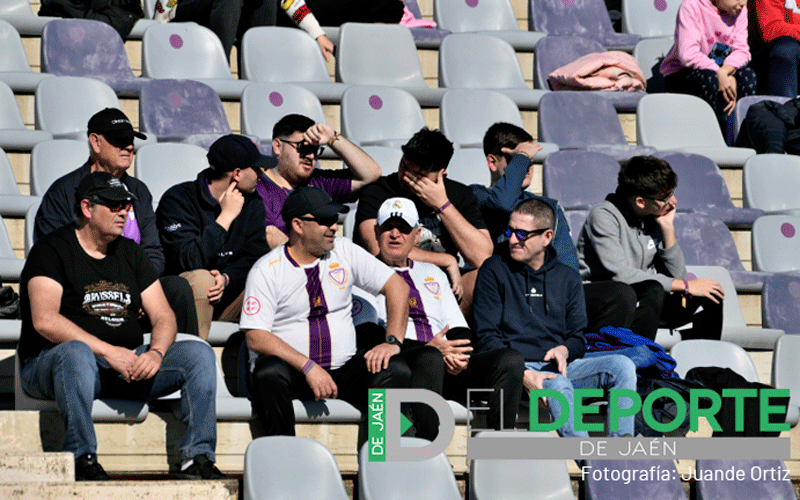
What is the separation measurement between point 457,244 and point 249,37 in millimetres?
2310

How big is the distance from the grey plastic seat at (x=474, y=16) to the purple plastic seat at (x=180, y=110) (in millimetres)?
2154

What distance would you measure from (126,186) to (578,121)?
269cm

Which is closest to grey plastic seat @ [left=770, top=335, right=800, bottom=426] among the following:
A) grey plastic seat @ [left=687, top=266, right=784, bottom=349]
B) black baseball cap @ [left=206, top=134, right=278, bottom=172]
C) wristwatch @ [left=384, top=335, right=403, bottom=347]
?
grey plastic seat @ [left=687, top=266, right=784, bottom=349]

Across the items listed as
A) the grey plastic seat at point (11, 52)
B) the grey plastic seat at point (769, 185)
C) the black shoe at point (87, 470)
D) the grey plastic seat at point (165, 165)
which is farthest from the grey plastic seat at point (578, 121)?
the black shoe at point (87, 470)

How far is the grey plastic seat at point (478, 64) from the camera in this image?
638cm

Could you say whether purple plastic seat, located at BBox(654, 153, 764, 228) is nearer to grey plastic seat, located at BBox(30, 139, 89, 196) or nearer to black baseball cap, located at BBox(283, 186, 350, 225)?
black baseball cap, located at BBox(283, 186, 350, 225)

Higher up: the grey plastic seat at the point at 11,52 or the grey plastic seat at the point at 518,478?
the grey plastic seat at the point at 11,52

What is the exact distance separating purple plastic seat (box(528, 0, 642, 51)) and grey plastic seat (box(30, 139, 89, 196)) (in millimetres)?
3452

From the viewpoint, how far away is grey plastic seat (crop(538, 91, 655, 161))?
5.80m

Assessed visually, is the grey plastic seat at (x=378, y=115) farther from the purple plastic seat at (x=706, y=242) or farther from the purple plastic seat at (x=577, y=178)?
the purple plastic seat at (x=706, y=242)

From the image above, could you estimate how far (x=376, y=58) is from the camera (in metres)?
6.26

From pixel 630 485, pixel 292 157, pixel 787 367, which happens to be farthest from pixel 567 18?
pixel 630 485

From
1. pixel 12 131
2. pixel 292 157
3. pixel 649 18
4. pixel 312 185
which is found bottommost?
pixel 312 185

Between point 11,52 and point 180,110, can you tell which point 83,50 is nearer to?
point 11,52
